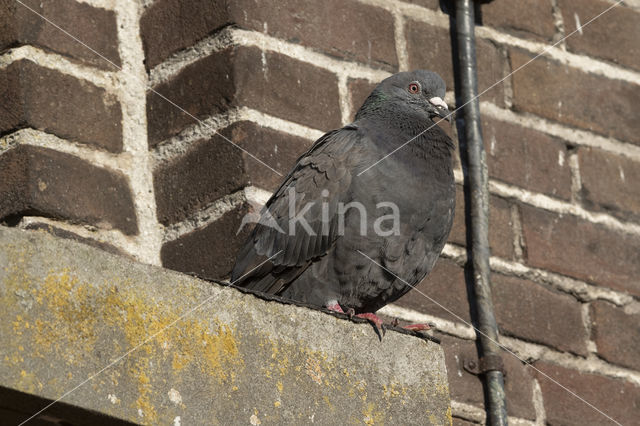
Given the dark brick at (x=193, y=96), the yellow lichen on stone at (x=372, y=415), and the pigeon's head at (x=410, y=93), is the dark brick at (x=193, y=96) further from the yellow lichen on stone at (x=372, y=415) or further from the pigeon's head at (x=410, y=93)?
the yellow lichen on stone at (x=372, y=415)

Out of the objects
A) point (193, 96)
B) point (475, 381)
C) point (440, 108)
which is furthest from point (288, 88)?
point (475, 381)

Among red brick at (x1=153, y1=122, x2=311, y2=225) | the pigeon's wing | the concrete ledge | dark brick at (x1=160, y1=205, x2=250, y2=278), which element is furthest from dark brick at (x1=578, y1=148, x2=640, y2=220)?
the concrete ledge

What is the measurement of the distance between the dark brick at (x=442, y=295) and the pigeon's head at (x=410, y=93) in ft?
1.51

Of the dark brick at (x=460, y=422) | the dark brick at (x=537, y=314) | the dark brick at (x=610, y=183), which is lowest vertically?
the dark brick at (x=460, y=422)

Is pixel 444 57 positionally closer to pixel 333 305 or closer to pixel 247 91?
pixel 247 91

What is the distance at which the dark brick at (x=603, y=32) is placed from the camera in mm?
3271

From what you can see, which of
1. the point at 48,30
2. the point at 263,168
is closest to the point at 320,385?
the point at 263,168

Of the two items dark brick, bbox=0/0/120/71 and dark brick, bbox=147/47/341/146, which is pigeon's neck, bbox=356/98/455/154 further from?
dark brick, bbox=0/0/120/71

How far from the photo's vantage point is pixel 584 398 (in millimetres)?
2793

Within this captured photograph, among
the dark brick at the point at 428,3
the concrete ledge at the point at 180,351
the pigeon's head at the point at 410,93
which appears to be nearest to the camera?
the concrete ledge at the point at 180,351

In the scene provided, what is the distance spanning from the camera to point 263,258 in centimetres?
271

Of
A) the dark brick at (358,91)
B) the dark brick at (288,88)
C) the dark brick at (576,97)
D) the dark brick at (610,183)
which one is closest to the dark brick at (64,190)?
the dark brick at (288,88)

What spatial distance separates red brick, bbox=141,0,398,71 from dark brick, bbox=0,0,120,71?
0.12 meters

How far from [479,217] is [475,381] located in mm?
434
